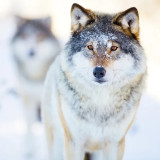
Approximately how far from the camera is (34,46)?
6.43 metres

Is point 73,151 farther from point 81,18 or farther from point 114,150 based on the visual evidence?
point 81,18

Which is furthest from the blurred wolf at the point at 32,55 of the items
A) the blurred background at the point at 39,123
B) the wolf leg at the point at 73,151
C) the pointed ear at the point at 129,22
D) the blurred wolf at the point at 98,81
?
the pointed ear at the point at 129,22

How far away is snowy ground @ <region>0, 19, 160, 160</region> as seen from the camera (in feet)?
17.2

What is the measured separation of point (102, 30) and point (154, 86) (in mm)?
3864

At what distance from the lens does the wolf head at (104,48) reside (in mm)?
3270

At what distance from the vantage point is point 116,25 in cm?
347

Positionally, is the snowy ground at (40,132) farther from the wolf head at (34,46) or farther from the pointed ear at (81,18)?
the pointed ear at (81,18)

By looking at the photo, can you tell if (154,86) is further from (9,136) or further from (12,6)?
(12,6)

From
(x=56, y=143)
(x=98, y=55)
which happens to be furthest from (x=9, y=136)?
(x=98, y=55)

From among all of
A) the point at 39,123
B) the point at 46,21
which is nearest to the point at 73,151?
the point at 39,123

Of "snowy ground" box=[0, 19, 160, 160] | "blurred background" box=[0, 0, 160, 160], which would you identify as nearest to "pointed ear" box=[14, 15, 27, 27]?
"blurred background" box=[0, 0, 160, 160]

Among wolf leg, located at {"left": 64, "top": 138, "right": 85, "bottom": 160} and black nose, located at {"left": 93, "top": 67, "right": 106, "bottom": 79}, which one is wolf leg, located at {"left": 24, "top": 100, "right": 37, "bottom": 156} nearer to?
wolf leg, located at {"left": 64, "top": 138, "right": 85, "bottom": 160}

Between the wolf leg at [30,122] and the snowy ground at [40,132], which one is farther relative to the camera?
the wolf leg at [30,122]

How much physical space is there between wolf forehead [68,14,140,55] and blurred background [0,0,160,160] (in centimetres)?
80
